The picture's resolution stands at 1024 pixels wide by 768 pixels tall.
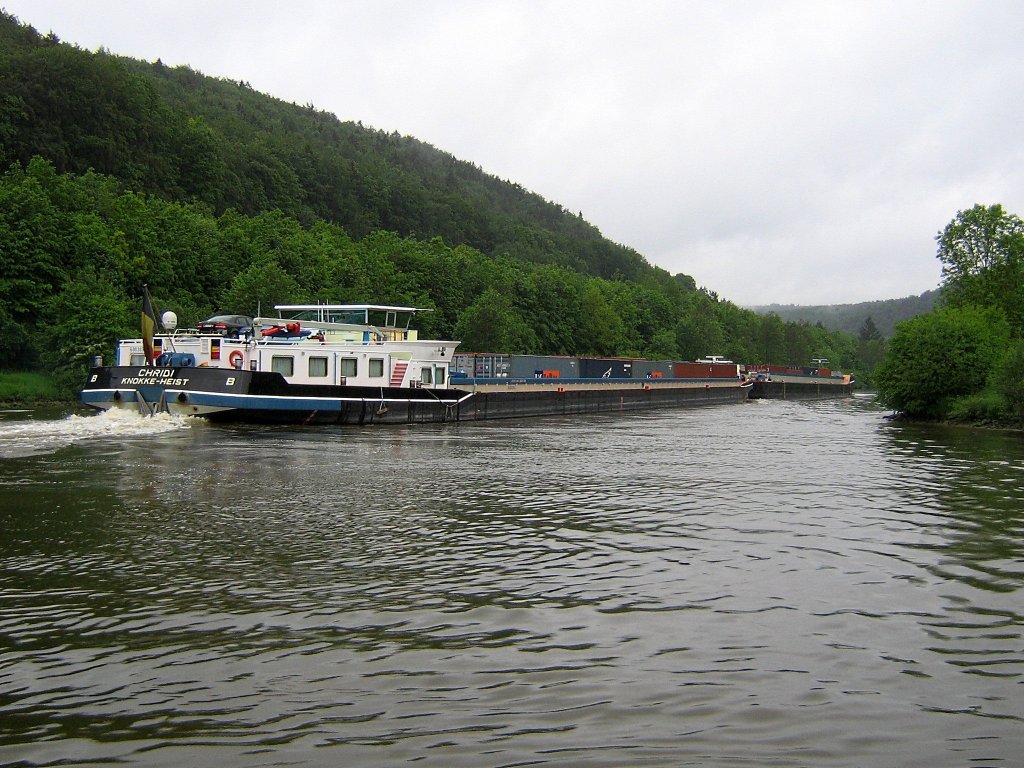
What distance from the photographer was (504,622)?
10.0 metres

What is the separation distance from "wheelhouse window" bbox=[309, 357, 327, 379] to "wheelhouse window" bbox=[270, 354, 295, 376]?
0.82 m

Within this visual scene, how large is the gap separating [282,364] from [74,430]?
10.2m

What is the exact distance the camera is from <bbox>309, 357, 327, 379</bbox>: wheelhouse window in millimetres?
40281

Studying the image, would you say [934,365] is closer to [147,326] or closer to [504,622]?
[147,326]

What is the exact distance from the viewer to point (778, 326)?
176625 mm

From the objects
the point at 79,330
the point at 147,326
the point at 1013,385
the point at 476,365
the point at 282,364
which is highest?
the point at 79,330

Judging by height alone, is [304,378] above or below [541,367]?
below

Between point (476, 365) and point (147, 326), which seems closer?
point (147, 326)

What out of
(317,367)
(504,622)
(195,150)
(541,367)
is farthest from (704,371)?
(504,622)

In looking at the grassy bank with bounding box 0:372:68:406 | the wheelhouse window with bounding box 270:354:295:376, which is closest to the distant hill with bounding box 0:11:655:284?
the grassy bank with bounding box 0:372:68:406

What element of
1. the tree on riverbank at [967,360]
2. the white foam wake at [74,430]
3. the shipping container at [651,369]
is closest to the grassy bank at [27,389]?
the white foam wake at [74,430]

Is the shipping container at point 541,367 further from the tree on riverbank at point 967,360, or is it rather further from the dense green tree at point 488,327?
the tree on riverbank at point 967,360

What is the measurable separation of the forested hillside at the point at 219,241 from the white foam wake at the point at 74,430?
2204 centimetres

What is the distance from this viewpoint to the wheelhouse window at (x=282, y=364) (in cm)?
3981
